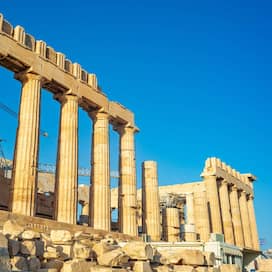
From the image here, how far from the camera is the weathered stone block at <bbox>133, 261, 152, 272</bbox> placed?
1159cm

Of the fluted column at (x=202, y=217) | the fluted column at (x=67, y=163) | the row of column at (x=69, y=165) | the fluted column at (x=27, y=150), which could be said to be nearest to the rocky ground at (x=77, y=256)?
the fluted column at (x=27, y=150)

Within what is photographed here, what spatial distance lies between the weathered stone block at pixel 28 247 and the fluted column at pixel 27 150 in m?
8.34

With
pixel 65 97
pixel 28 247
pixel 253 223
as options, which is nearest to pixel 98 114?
pixel 65 97

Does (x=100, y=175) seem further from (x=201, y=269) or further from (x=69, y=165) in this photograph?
(x=201, y=269)

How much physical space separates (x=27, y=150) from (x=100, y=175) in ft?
20.6

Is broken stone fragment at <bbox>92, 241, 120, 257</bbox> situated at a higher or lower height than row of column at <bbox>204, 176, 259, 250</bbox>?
lower

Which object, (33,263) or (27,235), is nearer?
(33,263)

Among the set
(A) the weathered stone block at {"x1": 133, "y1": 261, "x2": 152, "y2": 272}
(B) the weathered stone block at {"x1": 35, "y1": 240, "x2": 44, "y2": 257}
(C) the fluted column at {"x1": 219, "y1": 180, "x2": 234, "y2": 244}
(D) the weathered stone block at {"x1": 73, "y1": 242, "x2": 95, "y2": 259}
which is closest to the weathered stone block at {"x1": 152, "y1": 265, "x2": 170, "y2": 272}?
(A) the weathered stone block at {"x1": 133, "y1": 261, "x2": 152, "y2": 272}

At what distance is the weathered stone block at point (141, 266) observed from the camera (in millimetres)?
11592

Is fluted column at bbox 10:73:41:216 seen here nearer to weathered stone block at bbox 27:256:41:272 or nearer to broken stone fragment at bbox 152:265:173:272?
broken stone fragment at bbox 152:265:173:272

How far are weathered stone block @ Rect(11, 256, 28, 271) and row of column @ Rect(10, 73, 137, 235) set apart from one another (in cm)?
937

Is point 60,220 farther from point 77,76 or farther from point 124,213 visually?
point 77,76

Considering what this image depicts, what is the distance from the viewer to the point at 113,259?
11.1 metres

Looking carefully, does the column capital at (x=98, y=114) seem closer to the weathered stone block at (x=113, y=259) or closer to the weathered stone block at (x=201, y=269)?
the weathered stone block at (x=201, y=269)
